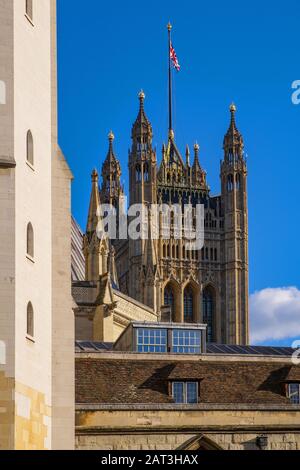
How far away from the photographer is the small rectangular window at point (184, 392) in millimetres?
54656

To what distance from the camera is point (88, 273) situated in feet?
359

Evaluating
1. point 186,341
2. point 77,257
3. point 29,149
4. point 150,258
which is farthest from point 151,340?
point 150,258

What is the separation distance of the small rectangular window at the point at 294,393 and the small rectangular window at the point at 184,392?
3.71 metres

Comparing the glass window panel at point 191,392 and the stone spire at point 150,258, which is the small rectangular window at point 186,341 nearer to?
the glass window panel at point 191,392

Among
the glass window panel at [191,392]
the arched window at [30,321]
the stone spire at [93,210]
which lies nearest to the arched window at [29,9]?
the arched window at [30,321]

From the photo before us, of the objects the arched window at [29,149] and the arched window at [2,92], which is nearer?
the arched window at [2,92]

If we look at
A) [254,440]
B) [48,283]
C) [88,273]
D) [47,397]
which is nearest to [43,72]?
[48,283]

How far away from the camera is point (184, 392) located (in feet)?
180

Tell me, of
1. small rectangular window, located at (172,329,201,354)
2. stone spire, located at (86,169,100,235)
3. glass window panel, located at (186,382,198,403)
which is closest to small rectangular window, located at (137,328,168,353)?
small rectangular window, located at (172,329,201,354)

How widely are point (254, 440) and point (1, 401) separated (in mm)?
12273

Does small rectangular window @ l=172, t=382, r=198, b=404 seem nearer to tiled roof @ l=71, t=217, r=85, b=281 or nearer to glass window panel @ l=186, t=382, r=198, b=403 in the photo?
glass window panel @ l=186, t=382, r=198, b=403
